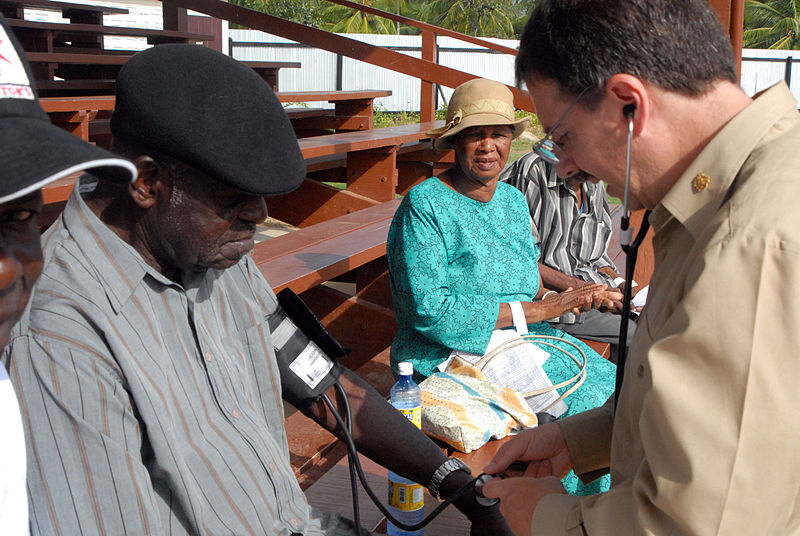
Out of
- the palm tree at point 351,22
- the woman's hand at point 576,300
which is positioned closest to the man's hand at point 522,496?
the woman's hand at point 576,300

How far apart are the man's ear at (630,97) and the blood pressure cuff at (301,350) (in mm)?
971

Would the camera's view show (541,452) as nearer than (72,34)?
Yes

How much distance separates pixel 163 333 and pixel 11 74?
26.9 inches

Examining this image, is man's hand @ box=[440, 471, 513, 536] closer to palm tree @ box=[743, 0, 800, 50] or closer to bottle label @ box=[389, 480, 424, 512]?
bottle label @ box=[389, 480, 424, 512]

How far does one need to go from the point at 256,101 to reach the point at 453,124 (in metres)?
2.08

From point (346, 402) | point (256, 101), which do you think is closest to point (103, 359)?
point (256, 101)

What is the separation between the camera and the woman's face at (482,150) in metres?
3.49

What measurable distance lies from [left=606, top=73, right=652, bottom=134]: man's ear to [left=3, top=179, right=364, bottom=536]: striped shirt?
0.97 metres

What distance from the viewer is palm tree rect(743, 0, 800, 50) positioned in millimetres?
30844

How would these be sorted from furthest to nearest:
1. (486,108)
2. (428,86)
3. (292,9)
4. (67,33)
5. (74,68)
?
1. (292,9)
2. (428,86)
3. (67,33)
4. (74,68)
5. (486,108)

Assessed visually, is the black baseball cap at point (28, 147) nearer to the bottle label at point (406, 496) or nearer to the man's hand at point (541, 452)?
the man's hand at point (541, 452)

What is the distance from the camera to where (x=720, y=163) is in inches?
52.5

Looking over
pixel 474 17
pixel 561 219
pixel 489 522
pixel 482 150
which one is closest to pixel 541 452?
pixel 489 522

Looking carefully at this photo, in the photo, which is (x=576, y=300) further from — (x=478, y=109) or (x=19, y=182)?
(x=19, y=182)
